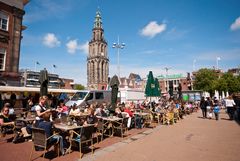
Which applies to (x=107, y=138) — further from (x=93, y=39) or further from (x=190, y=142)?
(x=93, y=39)

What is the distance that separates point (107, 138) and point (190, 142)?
3.65 metres

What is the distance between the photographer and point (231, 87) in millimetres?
46719

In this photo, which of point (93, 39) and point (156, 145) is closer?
point (156, 145)

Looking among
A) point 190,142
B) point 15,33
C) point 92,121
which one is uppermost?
point 15,33

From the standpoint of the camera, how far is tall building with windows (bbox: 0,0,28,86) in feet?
58.6

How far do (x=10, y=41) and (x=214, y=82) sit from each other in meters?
45.8

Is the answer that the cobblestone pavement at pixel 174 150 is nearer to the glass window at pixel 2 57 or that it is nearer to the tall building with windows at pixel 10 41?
the tall building with windows at pixel 10 41

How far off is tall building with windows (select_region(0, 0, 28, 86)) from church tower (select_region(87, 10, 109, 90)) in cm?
6636

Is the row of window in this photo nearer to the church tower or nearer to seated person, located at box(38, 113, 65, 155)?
seated person, located at box(38, 113, 65, 155)

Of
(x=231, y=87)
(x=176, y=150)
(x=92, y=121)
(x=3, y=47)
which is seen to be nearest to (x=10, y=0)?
(x=3, y=47)

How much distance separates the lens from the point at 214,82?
46312 millimetres

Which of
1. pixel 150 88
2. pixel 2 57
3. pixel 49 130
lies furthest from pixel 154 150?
pixel 2 57

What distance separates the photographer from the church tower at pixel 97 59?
285ft

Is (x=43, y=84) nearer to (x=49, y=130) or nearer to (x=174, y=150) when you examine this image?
(x=49, y=130)
